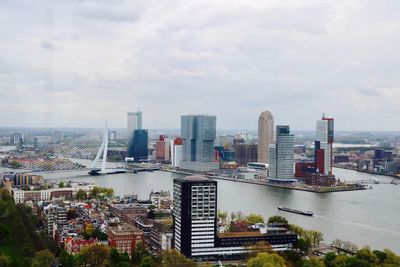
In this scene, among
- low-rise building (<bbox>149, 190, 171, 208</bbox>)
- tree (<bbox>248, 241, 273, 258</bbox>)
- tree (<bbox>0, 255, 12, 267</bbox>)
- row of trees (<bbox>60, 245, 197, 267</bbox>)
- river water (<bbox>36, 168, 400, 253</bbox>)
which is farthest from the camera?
low-rise building (<bbox>149, 190, 171, 208</bbox>)

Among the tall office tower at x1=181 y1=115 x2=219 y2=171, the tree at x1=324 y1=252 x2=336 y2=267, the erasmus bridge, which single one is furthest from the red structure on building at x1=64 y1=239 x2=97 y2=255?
the tall office tower at x1=181 y1=115 x2=219 y2=171

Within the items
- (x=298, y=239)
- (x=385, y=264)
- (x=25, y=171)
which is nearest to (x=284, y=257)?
(x=298, y=239)

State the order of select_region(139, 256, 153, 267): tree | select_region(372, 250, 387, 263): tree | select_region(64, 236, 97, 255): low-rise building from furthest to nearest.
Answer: select_region(64, 236, 97, 255): low-rise building
select_region(372, 250, 387, 263): tree
select_region(139, 256, 153, 267): tree

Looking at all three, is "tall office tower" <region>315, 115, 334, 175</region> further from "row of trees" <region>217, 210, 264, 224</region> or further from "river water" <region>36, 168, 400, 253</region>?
"row of trees" <region>217, 210, 264, 224</region>

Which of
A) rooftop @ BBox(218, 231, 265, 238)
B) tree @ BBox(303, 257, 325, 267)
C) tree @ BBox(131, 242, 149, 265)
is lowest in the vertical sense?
tree @ BBox(131, 242, 149, 265)

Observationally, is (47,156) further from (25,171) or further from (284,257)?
(284,257)

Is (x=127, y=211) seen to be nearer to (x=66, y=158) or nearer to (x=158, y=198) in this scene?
(x=158, y=198)

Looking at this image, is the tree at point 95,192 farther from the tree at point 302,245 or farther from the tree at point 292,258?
the tree at point 292,258
